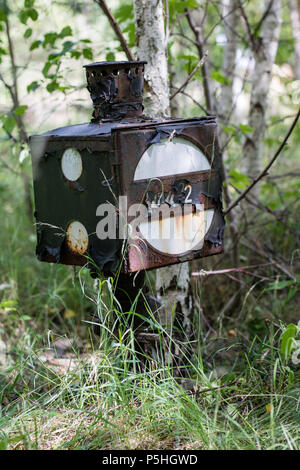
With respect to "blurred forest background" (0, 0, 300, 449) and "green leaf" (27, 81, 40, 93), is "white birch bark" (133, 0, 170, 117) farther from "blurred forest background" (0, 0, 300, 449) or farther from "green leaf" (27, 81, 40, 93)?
"green leaf" (27, 81, 40, 93)

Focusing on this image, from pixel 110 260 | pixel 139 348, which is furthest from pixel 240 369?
pixel 110 260

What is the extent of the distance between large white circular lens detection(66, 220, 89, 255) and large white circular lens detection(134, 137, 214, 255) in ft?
0.73

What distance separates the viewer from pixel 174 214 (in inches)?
74.1

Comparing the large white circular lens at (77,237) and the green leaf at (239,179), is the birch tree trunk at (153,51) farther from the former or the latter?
the green leaf at (239,179)

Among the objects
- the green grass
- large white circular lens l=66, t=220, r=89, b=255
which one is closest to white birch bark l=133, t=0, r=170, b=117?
large white circular lens l=66, t=220, r=89, b=255

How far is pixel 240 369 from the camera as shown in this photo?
240 cm

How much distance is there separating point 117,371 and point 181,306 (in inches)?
21.2

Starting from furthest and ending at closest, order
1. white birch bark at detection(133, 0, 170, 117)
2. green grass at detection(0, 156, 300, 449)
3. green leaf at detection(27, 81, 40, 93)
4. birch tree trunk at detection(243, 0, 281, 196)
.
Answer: birch tree trunk at detection(243, 0, 281, 196)
green leaf at detection(27, 81, 40, 93)
white birch bark at detection(133, 0, 170, 117)
green grass at detection(0, 156, 300, 449)

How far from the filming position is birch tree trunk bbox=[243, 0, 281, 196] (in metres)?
3.43

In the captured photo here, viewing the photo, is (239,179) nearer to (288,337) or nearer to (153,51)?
(153,51)

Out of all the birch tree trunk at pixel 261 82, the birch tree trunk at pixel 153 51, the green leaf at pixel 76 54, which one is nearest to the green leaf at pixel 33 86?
the green leaf at pixel 76 54

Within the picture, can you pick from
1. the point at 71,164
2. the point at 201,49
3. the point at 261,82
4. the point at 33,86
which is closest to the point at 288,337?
the point at 71,164

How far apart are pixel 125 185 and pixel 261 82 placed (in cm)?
213

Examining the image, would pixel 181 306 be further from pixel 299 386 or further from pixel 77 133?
pixel 77 133
